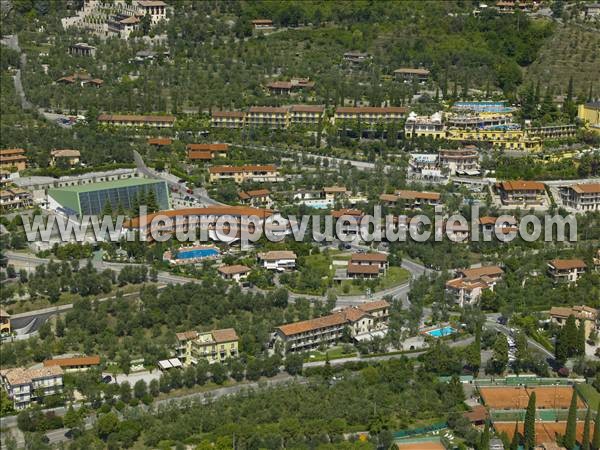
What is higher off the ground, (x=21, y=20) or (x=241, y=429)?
(x=21, y=20)

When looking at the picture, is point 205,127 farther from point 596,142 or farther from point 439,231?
point 596,142

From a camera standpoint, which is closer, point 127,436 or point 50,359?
point 127,436

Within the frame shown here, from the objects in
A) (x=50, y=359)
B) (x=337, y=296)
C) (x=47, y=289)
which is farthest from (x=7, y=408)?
(x=337, y=296)

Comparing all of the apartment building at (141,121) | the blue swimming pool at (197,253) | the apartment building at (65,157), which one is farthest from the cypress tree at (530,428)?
the apartment building at (141,121)

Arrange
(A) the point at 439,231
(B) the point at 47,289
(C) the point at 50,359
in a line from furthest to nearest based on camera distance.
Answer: (A) the point at 439,231 → (B) the point at 47,289 → (C) the point at 50,359

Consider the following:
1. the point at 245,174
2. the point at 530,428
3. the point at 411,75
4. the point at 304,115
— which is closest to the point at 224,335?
the point at 530,428

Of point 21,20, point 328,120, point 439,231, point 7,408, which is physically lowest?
point 7,408

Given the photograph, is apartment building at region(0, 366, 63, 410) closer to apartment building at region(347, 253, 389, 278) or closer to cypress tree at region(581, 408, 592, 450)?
apartment building at region(347, 253, 389, 278)
